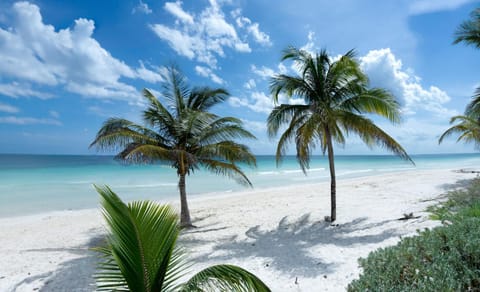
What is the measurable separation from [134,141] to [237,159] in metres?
3.14

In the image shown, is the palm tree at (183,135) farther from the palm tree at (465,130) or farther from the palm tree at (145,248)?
the palm tree at (465,130)

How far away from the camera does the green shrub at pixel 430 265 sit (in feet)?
6.35

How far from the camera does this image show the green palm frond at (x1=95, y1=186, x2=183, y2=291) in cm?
180

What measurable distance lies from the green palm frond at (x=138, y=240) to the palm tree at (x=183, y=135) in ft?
18.0

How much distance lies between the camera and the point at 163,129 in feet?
26.5

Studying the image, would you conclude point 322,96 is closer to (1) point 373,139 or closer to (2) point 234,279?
(1) point 373,139

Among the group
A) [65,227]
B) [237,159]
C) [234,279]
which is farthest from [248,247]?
[65,227]

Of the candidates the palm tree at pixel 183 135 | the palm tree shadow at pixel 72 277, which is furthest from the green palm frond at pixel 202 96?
the palm tree shadow at pixel 72 277

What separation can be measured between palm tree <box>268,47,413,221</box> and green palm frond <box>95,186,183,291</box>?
5794 millimetres

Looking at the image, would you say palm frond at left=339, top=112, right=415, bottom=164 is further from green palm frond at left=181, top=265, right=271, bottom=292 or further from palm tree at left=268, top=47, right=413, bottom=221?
green palm frond at left=181, top=265, right=271, bottom=292

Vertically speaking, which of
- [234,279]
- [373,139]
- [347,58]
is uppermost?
[347,58]

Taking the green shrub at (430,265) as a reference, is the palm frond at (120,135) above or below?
above

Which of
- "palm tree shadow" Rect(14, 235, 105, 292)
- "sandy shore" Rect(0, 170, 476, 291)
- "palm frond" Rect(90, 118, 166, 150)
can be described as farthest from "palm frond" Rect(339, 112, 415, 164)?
"palm tree shadow" Rect(14, 235, 105, 292)

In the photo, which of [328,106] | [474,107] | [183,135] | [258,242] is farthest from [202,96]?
[474,107]
